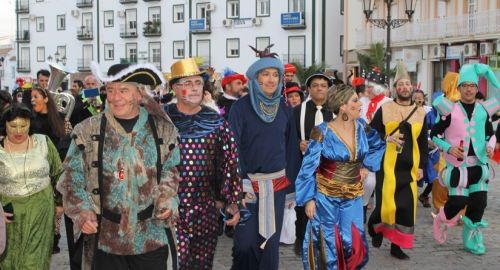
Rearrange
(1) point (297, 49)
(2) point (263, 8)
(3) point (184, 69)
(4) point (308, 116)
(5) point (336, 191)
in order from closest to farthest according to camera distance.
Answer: (3) point (184, 69)
(5) point (336, 191)
(4) point (308, 116)
(1) point (297, 49)
(2) point (263, 8)

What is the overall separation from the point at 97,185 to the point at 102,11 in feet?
179

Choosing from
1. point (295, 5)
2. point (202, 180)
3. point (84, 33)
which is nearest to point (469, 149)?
point (202, 180)

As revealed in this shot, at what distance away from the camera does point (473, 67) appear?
7.28m

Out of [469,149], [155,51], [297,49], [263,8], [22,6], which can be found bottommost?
[469,149]

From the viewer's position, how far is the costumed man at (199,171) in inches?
181

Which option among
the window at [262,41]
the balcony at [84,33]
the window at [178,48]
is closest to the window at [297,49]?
the window at [262,41]

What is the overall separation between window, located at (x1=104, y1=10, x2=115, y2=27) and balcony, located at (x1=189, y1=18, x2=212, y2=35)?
8842mm

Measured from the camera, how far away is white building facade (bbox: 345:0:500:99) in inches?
1165

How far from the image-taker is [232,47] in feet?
163

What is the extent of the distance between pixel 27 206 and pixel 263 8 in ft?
146

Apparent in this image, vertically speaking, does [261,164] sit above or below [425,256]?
above

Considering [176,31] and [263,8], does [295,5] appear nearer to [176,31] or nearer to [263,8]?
[263,8]

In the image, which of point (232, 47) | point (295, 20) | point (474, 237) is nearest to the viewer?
point (474, 237)

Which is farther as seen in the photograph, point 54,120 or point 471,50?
point 471,50
